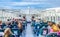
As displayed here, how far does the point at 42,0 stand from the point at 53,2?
299mm

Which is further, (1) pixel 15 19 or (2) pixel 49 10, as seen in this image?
(1) pixel 15 19

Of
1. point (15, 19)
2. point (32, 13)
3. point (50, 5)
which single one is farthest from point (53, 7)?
point (15, 19)

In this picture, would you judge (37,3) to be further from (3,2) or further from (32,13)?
(3,2)

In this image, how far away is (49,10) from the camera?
5.01m

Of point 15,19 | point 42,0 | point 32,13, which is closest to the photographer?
point 42,0

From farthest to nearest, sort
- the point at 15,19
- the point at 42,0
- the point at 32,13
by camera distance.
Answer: the point at 15,19
the point at 32,13
the point at 42,0

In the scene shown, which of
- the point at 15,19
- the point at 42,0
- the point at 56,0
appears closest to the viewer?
the point at 56,0

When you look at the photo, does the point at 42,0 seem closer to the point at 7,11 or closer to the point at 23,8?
the point at 23,8

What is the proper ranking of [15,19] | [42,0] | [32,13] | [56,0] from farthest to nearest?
[15,19] < [32,13] < [42,0] < [56,0]

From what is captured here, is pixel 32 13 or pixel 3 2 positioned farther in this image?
pixel 32 13

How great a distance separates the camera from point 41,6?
493 centimetres

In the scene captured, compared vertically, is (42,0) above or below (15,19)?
A: above

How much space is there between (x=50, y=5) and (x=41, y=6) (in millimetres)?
231

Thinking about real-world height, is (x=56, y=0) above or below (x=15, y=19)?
above
